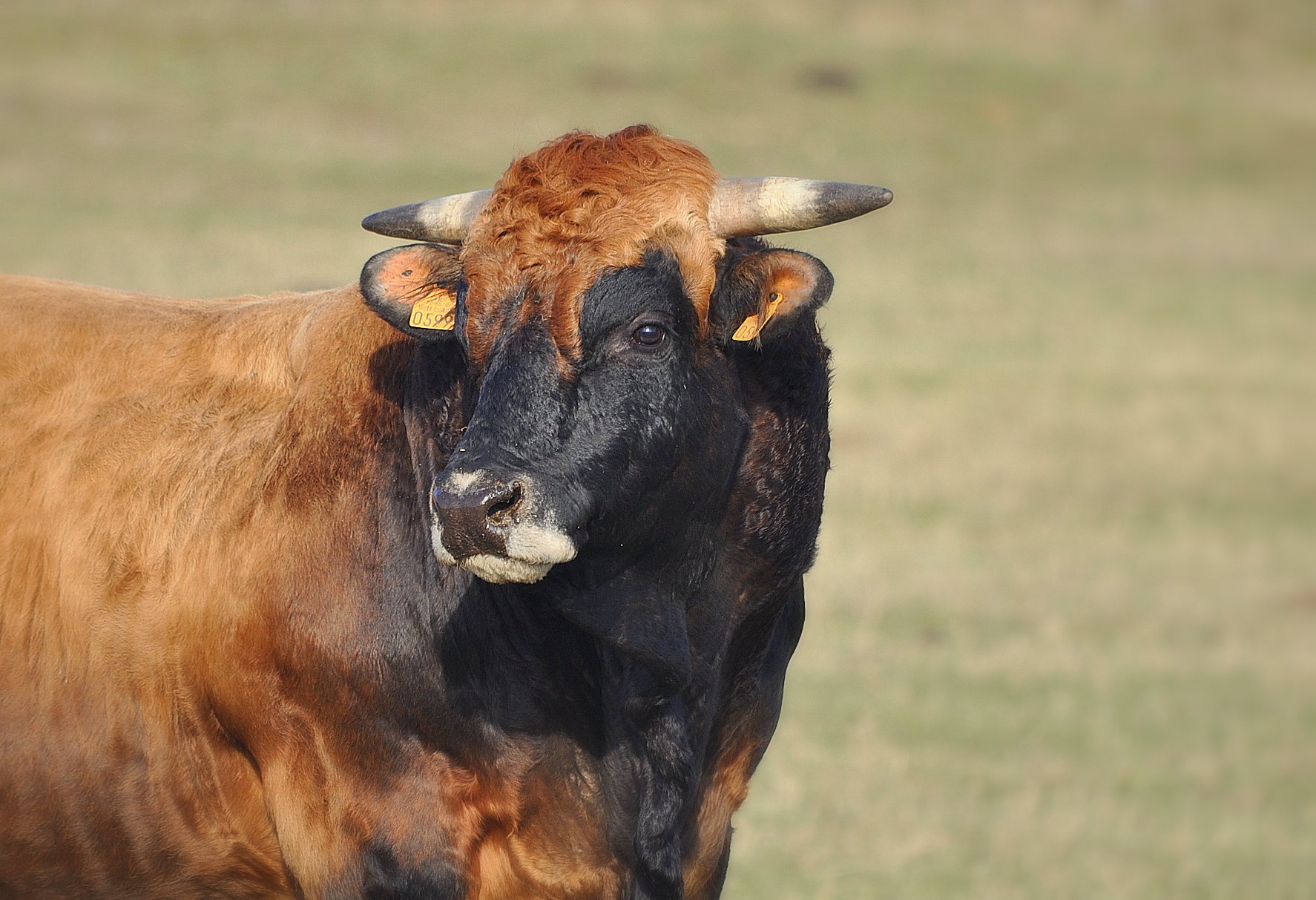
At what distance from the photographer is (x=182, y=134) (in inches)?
1037

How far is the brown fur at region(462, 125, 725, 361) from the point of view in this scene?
181 inches

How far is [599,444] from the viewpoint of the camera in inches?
175

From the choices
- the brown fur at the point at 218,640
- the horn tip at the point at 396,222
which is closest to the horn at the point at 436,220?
the horn tip at the point at 396,222

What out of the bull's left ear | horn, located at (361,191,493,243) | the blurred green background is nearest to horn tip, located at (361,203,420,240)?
horn, located at (361,191,493,243)

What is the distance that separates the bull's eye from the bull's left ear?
0.82 feet

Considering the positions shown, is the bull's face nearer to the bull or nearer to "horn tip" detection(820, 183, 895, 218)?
the bull

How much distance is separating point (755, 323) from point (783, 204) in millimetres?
386

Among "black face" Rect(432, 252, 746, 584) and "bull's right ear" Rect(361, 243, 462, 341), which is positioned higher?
"bull's right ear" Rect(361, 243, 462, 341)

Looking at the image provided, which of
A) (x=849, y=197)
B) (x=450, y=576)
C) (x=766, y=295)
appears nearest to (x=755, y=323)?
(x=766, y=295)

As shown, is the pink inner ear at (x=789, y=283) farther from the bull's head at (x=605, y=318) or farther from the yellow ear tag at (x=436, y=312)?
the yellow ear tag at (x=436, y=312)

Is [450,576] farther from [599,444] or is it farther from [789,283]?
[789,283]

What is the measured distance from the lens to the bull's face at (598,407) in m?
4.19

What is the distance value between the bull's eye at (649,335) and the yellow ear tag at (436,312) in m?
0.63

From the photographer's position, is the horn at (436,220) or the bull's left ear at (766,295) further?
the horn at (436,220)
